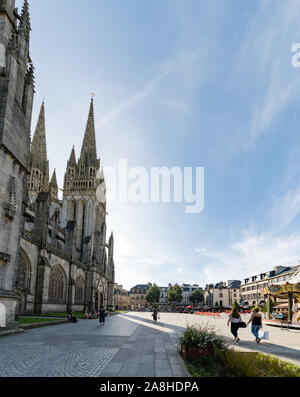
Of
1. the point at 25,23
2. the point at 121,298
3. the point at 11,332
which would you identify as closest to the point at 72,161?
the point at 25,23

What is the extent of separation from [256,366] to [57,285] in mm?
34362

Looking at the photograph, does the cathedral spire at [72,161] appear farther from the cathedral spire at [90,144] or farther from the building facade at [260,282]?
the building facade at [260,282]

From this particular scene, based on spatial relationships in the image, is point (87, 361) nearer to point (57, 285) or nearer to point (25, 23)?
point (25, 23)

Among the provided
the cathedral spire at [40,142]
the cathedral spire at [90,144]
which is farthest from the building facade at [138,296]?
the cathedral spire at [40,142]

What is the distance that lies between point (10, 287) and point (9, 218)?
363 centimetres

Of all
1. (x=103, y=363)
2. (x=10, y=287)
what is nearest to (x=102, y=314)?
(x=10, y=287)

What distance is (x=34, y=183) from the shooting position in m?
66.3

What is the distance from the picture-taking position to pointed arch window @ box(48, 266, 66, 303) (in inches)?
1401

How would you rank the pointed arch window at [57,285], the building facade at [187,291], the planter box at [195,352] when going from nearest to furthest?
the planter box at [195,352], the pointed arch window at [57,285], the building facade at [187,291]

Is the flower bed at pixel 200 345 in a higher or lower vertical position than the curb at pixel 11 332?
higher

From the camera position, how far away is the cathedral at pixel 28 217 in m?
15.9

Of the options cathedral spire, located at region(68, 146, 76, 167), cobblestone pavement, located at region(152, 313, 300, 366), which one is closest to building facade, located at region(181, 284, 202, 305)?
cathedral spire, located at region(68, 146, 76, 167)

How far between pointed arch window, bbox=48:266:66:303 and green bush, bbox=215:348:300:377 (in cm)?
3083
